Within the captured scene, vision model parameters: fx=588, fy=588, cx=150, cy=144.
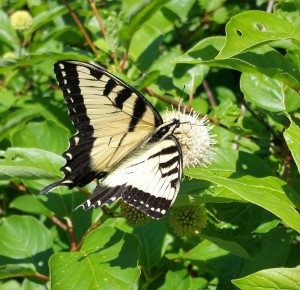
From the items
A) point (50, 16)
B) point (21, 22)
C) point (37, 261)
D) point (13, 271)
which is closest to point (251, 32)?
point (13, 271)

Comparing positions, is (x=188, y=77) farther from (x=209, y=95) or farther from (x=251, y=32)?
(x=251, y=32)

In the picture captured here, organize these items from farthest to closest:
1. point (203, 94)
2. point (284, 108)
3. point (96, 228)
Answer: point (203, 94) < point (284, 108) < point (96, 228)

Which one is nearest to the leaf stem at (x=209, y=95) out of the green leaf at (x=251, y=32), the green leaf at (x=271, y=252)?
the green leaf at (x=271, y=252)

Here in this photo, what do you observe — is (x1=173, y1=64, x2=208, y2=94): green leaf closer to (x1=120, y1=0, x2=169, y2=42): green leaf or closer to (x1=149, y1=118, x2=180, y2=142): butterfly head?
(x1=120, y1=0, x2=169, y2=42): green leaf

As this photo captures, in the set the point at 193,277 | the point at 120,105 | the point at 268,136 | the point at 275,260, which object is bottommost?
the point at 193,277

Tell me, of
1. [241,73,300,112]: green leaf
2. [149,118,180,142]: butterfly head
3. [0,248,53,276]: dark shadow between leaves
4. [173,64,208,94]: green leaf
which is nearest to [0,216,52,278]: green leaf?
[0,248,53,276]: dark shadow between leaves

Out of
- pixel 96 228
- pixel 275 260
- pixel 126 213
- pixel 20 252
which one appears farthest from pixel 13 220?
pixel 275 260

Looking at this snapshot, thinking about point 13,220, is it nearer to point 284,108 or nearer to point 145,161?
point 145,161
